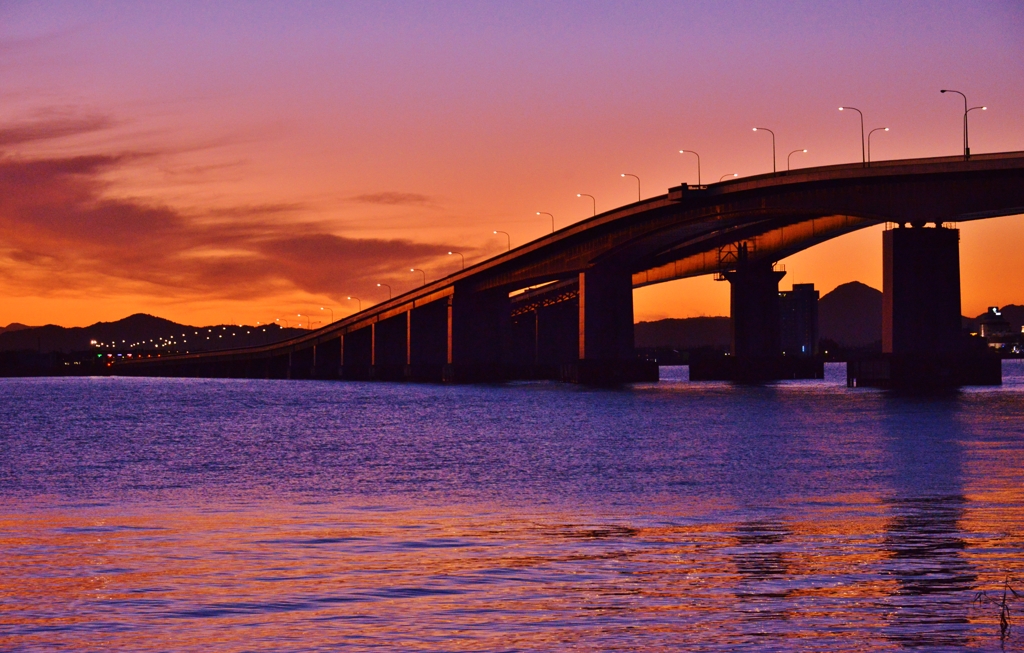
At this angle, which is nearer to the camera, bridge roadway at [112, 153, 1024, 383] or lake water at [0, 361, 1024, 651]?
lake water at [0, 361, 1024, 651]

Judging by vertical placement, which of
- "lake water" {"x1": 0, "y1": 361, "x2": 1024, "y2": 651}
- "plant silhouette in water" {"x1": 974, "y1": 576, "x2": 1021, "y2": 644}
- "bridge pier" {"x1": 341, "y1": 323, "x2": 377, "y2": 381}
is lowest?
"lake water" {"x1": 0, "y1": 361, "x2": 1024, "y2": 651}

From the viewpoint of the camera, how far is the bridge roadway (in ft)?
308

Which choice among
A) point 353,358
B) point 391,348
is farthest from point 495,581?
point 353,358

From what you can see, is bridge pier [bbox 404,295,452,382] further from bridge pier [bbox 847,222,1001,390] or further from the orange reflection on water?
the orange reflection on water

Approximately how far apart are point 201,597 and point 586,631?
4.63m

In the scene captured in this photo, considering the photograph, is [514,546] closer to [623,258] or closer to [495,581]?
[495,581]

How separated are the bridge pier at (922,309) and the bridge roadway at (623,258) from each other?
5.85 feet

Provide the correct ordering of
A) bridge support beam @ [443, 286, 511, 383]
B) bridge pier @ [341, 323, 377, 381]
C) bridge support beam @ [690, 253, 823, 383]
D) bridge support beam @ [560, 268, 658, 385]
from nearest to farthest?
bridge support beam @ [560, 268, 658, 385] → bridge support beam @ [690, 253, 823, 383] → bridge support beam @ [443, 286, 511, 383] → bridge pier @ [341, 323, 377, 381]

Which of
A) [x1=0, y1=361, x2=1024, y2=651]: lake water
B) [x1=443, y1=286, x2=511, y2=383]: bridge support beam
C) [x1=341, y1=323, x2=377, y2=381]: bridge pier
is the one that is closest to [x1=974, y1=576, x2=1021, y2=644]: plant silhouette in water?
[x1=0, y1=361, x2=1024, y2=651]: lake water

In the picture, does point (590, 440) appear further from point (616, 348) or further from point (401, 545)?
point (616, 348)

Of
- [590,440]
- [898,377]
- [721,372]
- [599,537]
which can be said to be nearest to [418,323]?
[721,372]

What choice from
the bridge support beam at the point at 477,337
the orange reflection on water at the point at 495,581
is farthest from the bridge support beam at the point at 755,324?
the orange reflection on water at the point at 495,581

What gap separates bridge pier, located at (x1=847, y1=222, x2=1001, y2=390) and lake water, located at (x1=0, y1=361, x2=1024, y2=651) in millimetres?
49151

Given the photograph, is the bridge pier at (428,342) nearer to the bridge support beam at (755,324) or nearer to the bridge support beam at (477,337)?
the bridge support beam at (477,337)
